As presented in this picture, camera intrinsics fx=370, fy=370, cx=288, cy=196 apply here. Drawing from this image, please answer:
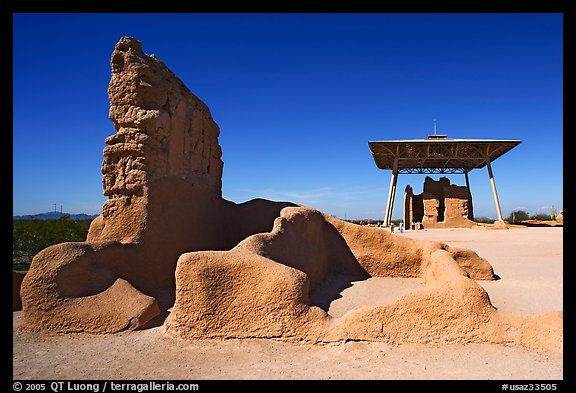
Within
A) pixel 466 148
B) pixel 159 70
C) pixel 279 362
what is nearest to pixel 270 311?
pixel 279 362

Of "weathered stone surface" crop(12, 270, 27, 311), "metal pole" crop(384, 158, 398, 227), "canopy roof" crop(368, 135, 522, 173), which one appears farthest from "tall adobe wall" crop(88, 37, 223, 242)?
"metal pole" crop(384, 158, 398, 227)

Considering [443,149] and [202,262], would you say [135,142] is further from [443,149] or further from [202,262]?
[443,149]

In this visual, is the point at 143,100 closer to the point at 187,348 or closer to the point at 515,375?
the point at 187,348

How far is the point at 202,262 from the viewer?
478 cm

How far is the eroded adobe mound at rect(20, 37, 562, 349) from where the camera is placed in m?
4.50

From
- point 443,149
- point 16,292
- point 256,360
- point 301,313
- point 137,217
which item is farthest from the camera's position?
point 443,149

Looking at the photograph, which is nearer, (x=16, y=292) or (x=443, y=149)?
(x=16, y=292)

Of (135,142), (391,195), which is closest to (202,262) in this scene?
(135,142)

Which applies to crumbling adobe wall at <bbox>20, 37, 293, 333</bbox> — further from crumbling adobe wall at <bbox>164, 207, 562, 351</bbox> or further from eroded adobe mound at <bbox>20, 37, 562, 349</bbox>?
crumbling adobe wall at <bbox>164, 207, 562, 351</bbox>

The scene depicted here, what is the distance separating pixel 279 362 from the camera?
403cm

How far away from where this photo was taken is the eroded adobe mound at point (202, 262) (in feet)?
14.8

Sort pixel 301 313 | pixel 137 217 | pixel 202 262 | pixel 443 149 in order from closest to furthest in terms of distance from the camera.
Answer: pixel 301 313
pixel 202 262
pixel 137 217
pixel 443 149

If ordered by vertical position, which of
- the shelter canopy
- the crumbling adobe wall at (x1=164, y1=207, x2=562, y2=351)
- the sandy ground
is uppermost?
the shelter canopy
